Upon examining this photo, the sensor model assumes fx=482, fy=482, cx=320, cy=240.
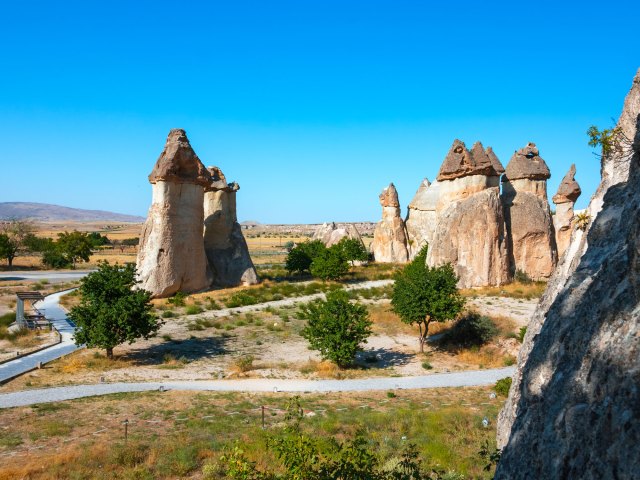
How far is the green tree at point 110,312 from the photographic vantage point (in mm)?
15156

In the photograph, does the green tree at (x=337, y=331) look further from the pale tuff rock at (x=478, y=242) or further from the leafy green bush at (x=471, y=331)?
the pale tuff rock at (x=478, y=242)

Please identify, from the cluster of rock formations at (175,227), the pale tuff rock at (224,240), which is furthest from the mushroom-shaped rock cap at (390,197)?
the cluster of rock formations at (175,227)

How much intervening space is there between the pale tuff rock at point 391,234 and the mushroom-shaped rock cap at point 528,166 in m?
15.2

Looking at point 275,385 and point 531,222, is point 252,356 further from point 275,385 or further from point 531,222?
point 531,222

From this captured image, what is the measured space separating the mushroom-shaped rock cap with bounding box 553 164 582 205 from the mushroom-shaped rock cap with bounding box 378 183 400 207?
14325 millimetres

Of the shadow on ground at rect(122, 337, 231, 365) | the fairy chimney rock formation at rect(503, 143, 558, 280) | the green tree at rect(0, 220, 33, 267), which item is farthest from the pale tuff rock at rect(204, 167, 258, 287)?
the green tree at rect(0, 220, 33, 267)

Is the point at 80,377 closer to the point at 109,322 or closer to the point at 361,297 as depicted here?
the point at 109,322

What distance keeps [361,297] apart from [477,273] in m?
6.30

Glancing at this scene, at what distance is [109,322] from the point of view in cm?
1527

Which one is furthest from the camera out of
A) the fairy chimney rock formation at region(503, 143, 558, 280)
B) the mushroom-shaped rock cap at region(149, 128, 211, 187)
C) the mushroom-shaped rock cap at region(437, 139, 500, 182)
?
the mushroom-shaped rock cap at region(437, 139, 500, 182)

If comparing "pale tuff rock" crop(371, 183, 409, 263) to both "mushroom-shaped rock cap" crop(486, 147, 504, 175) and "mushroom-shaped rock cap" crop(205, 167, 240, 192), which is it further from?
"mushroom-shaped rock cap" crop(205, 167, 240, 192)

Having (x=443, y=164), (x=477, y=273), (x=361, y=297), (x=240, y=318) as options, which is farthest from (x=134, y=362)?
(x=443, y=164)

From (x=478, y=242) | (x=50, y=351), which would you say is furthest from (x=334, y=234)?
(x=50, y=351)

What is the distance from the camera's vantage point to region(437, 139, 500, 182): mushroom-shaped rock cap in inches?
1033
